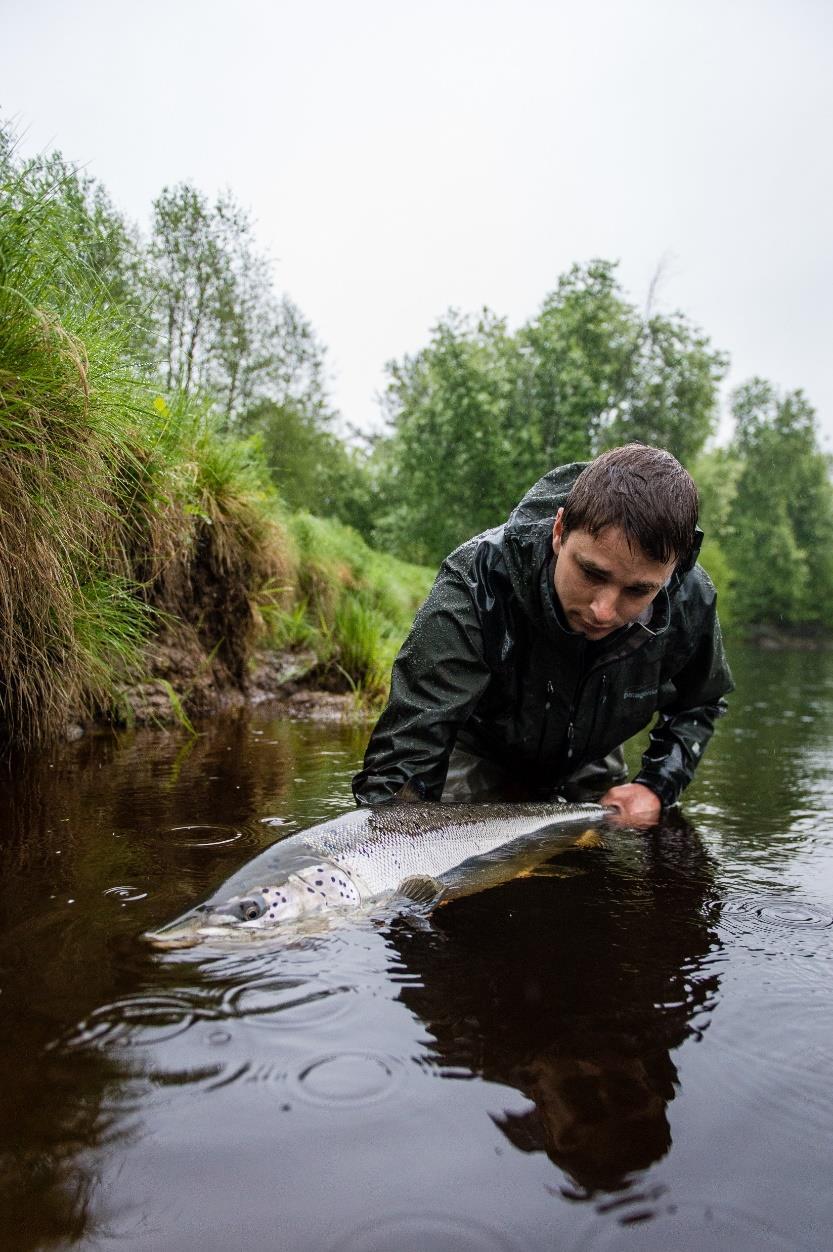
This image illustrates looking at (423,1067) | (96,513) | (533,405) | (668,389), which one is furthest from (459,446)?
(423,1067)

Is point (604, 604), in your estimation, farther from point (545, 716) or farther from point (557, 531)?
point (545, 716)

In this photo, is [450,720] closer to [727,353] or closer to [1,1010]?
[1,1010]

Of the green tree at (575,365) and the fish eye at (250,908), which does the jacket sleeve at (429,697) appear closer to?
the fish eye at (250,908)

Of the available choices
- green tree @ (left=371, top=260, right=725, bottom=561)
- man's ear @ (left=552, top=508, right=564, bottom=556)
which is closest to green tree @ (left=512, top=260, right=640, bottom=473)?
green tree @ (left=371, top=260, right=725, bottom=561)

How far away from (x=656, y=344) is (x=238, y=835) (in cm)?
4001

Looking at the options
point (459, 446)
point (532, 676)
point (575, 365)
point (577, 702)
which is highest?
point (575, 365)

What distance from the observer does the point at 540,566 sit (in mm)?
3852

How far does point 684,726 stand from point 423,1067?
300 centimetres

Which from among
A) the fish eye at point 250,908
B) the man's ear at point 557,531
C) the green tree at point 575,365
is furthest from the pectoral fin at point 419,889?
the green tree at point 575,365

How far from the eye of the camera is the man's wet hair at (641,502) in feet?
10.8

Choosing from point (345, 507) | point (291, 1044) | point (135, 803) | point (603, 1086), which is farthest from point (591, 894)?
point (345, 507)

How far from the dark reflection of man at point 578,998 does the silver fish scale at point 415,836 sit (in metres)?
0.18

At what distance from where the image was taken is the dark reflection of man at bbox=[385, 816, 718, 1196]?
6.21ft

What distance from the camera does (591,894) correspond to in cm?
347
